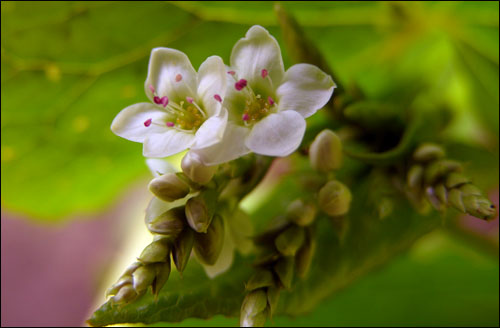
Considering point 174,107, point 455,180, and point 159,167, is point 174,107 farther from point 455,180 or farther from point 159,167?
point 455,180

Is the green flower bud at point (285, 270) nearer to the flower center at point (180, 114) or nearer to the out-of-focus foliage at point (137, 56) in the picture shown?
the flower center at point (180, 114)

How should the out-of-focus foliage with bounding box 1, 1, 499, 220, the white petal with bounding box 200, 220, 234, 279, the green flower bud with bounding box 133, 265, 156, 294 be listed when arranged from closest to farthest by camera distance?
the green flower bud with bounding box 133, 265, 156, 294 → the white petal with bounding box 200, 220, 234, 279 → the out-of-focus foliage with bounding box 1, 1, 499, 220

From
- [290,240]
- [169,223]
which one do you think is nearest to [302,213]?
[290,240]

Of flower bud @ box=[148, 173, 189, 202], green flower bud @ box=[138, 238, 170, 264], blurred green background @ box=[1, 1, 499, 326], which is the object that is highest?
flower bud @ box=[148, 173, 189, 202]

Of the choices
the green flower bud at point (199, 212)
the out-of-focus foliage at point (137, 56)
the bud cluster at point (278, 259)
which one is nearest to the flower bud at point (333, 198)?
the bud cluster at point (278, 259)

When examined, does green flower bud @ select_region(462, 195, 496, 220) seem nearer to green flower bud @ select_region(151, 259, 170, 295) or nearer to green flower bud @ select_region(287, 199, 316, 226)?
green flower bud @ select_region(287, 199, 316, 226)

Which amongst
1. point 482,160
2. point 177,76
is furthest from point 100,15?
point 482,160

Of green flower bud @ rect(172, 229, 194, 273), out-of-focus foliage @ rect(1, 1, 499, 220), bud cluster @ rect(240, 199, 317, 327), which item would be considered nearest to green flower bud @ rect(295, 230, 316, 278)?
bud cluster @ rect(240, 199, 317, 327)
